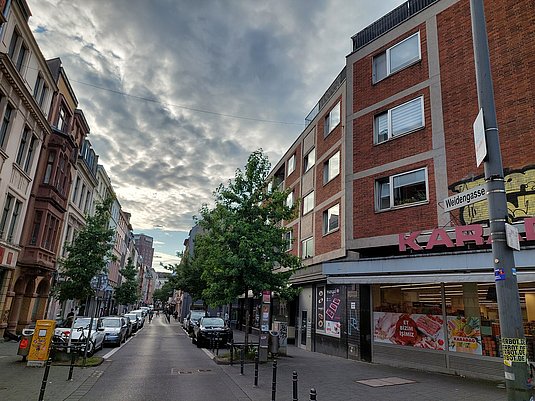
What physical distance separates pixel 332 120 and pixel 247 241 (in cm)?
982

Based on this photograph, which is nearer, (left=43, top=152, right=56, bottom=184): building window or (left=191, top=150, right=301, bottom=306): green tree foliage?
(left=191, top=150, right=301, bottom=306): green tree foliage

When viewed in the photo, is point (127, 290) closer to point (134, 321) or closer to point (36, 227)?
point (134, 321)

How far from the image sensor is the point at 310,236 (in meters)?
23.3

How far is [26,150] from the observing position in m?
21.7

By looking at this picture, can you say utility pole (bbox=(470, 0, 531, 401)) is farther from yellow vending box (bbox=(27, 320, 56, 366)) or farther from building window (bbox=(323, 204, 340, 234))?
building window (bbox=(323, 204, 340, 234))

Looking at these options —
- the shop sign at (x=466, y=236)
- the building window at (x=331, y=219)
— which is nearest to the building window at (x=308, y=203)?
the building window at (x=331, y=219)

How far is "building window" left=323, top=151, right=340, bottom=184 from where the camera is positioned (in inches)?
800

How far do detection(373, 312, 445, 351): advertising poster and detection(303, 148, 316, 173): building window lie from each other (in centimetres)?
1154

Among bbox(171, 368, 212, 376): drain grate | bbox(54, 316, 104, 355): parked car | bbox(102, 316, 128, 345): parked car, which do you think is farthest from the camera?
bbox(102, 316, 128, 345): parked car

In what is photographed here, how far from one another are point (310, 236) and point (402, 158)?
8.92 m

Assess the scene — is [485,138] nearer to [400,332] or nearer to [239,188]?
[400,332]

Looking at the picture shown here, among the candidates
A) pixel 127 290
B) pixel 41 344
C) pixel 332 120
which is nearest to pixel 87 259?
pixel 41 344

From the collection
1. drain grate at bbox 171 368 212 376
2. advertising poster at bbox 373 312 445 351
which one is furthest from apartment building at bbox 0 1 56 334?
advertising poster at bbox 373 312 445 351

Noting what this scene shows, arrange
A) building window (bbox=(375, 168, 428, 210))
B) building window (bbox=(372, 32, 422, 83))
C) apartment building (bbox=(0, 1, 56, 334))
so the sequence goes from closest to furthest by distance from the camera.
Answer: building window (bbox=(375, 168, 428, 210)) → building window (bbox=(372, 32, 422, 83)) → apartment building (bbox=(0, 1, 56, 334))
